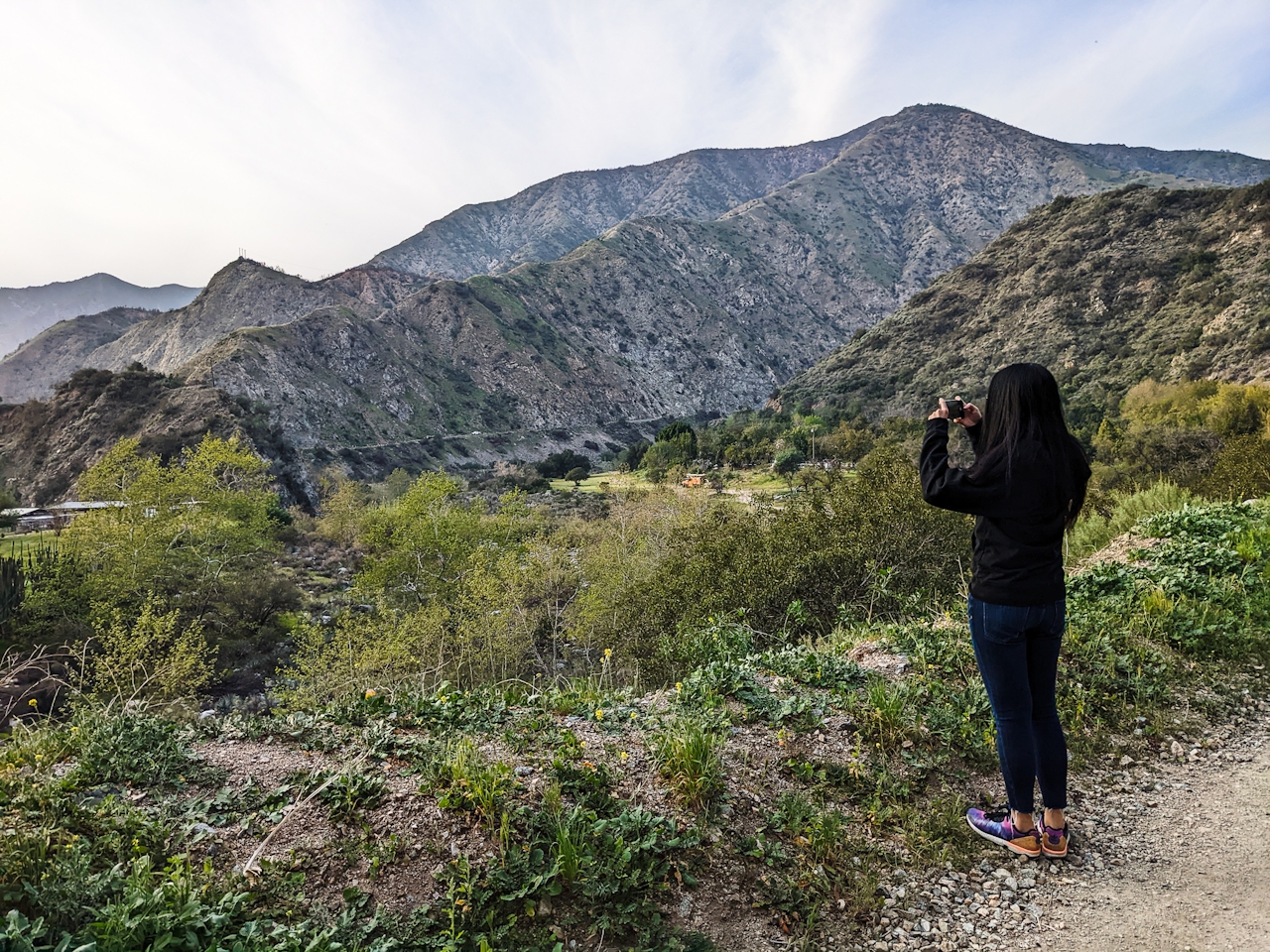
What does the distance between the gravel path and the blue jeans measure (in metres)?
0.34

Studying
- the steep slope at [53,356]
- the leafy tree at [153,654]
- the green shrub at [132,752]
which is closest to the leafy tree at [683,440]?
the leafy tree at [153,654]

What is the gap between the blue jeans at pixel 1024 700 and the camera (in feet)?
8.85

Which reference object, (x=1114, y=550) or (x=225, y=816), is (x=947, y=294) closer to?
(x=1114, y=550)

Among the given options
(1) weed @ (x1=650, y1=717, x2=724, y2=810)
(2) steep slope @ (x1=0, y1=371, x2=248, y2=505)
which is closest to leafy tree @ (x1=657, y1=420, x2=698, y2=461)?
(2) steep slope @ (x1=0, y1=371, x2=248, y2=505)

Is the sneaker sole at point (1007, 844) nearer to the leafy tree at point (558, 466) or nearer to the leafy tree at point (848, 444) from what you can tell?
the leafy tree at point (848, 444)

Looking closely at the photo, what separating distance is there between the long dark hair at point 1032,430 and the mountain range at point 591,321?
228 ft

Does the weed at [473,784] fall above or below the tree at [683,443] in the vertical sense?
below

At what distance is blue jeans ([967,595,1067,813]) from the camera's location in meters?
2.70

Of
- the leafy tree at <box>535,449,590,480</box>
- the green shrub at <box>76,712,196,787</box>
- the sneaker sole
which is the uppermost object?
the leafy tree at <box>535,449,590,480</box>

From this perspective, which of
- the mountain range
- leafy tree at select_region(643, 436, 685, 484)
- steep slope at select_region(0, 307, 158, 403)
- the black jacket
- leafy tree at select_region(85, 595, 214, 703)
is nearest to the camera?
the black jacket

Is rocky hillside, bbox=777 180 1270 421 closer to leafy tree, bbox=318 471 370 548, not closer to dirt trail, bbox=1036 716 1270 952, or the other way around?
leafy tree, bbox=318 471 370 548

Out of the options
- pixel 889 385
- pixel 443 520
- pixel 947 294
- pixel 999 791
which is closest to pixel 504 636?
pixel 443 520

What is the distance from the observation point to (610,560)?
84.3 ft

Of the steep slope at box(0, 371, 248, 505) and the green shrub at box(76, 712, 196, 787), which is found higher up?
the steep slope at box(0, 371, 248, 505)
